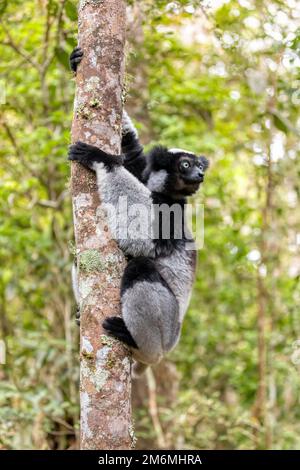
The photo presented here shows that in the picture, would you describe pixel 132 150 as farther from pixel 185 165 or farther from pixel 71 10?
pixel 71 10

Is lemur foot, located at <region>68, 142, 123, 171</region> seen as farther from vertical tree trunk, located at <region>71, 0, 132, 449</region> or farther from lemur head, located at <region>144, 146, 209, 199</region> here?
lemur head, located at <region>144, 146, 209, 199</region>

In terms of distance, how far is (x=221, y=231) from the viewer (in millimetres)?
8070

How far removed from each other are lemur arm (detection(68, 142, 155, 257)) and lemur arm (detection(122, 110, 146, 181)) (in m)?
0.83

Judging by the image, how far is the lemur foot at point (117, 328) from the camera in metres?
3.32

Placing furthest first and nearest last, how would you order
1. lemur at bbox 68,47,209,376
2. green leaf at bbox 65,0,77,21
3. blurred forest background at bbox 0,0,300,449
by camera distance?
blurred forest background at bbox 0,0,300,449, green leaf at bbox 65,0,77,21, lemur at bbox 68,47,209,376

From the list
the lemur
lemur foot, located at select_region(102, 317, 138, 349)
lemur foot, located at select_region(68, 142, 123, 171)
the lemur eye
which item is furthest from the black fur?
the lemur eye

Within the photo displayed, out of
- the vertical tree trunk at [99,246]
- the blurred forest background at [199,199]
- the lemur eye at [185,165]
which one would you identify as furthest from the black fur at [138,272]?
the blurred forest background at [199,199]

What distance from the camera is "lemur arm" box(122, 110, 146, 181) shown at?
5.16 m

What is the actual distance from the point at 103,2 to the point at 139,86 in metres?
3.74

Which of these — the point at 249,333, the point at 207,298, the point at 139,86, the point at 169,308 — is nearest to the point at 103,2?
the point at 169,308

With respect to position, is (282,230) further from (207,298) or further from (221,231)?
(207,298)

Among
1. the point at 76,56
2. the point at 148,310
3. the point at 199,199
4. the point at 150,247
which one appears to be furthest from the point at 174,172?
the point at 199,199

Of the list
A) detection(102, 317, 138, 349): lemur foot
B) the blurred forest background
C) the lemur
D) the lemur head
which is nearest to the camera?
detection(102, 317, 138, 349): lemur foot

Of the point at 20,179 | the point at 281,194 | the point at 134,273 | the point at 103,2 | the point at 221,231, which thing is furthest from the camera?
the point at 281,194
